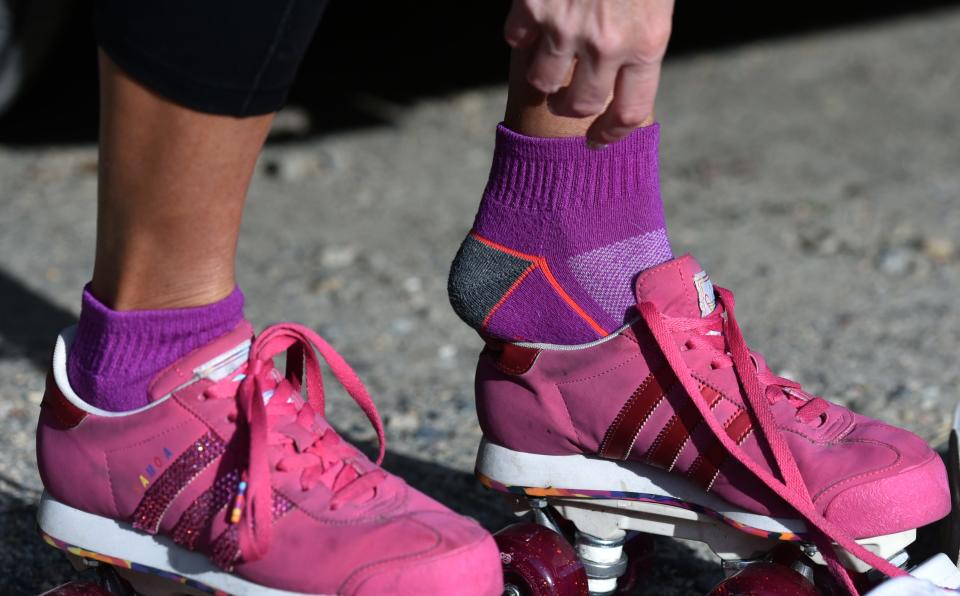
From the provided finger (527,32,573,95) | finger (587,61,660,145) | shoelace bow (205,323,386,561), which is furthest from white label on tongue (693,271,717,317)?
shoelace bow (205,323,386,561)

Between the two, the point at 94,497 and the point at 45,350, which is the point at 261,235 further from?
the point at 94,497

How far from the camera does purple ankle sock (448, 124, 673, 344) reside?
1.67 meters

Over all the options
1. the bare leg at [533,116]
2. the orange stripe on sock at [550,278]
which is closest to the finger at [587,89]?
the bare leg at [533,116]

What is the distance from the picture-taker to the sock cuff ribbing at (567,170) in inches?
65.2

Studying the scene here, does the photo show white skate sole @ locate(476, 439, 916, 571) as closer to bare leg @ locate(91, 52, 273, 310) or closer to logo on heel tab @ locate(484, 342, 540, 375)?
logo on heel tab @ locate(484, 342, 540, 375)

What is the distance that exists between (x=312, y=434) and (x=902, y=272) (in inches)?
106

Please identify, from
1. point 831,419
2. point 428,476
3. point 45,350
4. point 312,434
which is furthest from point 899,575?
point 45,350

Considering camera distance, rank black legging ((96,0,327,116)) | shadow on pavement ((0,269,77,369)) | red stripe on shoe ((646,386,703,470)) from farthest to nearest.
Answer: shadow on pavement ((0,269,77,369))
red stripe on shoe ((646,386,703,470))
black legging ((96,0,327,116))

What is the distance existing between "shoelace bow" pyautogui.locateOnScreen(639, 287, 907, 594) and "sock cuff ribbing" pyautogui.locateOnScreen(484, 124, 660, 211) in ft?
0.62

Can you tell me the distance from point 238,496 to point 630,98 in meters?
0.70

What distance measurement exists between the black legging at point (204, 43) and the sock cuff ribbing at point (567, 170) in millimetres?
453

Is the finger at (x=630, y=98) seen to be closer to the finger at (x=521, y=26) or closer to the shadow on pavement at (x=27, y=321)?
the finger at (x=521, y=26)

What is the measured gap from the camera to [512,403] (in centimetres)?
171

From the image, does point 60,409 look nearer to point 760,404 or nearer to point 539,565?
point 539,565
